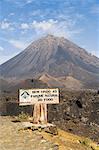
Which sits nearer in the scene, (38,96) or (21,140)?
(21,140)

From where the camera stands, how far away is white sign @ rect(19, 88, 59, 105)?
43.2ft

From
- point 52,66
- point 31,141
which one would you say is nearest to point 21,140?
point 31,141

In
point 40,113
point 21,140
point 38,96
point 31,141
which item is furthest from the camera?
point 40,113

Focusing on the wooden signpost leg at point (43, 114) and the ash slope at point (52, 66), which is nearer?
the wooden signpost leg at point (43, 114)

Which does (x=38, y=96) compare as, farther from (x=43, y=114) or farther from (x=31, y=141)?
(x=31, y=141)

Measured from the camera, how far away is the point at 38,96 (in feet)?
43.3

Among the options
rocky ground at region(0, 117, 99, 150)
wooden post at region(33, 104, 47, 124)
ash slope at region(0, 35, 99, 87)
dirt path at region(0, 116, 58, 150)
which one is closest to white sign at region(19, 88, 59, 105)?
wooden post at region(33, 104, 47, 124)

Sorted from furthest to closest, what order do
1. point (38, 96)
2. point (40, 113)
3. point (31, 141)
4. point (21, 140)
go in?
point (40, 113) → point (38, 96) → point (21, 140) → point (31, 141)

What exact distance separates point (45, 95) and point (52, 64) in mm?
164145

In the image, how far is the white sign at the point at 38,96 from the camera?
1317cm

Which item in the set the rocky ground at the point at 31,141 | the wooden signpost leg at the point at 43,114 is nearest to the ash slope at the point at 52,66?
the wooden signpost leg at the point at 43,114

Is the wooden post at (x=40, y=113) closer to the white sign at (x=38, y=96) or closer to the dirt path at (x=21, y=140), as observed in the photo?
the white sign at (x=38, y=96)

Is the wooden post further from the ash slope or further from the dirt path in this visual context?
the ash slope

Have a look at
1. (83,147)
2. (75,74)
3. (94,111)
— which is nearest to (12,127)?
(83,147)
